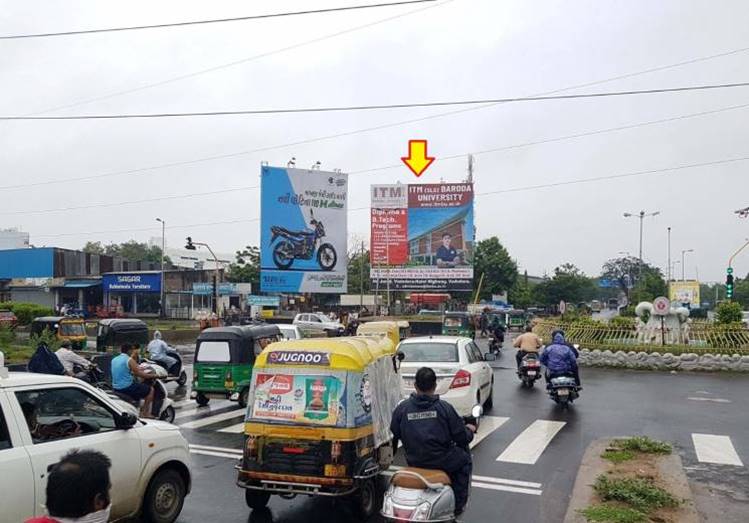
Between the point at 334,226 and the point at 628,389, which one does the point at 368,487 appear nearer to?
the point at 628,389

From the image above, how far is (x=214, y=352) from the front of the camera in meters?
14.8

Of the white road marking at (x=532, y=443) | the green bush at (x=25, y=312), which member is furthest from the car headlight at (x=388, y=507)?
the green bush at (x=25, y=312)

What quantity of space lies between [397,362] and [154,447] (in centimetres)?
361

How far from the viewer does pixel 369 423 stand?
A: 7.09 meters

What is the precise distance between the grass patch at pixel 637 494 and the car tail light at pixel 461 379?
394 cm

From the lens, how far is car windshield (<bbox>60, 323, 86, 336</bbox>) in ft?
90.7

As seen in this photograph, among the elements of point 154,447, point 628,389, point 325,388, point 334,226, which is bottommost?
point 628,389

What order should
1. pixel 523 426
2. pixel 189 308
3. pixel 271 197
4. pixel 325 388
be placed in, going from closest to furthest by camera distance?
pixel 325 388 < pixel 523 426 < pixel 271 197 < pixel 189 308

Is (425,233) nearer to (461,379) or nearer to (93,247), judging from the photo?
(461,379)

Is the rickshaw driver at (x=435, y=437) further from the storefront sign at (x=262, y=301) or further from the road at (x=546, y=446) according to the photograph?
the storefront sign at (x=262, y=301)

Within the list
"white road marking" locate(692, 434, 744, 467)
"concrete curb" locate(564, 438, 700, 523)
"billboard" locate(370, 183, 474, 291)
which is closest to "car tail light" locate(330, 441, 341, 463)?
"concrete curb" locate(564, 438, 700, 523)

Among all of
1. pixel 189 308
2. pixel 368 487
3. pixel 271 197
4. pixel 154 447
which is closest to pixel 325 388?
pixel 368 487

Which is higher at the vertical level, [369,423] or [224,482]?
[369,423]

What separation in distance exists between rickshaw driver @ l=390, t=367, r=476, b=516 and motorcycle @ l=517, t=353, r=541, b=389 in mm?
12372
